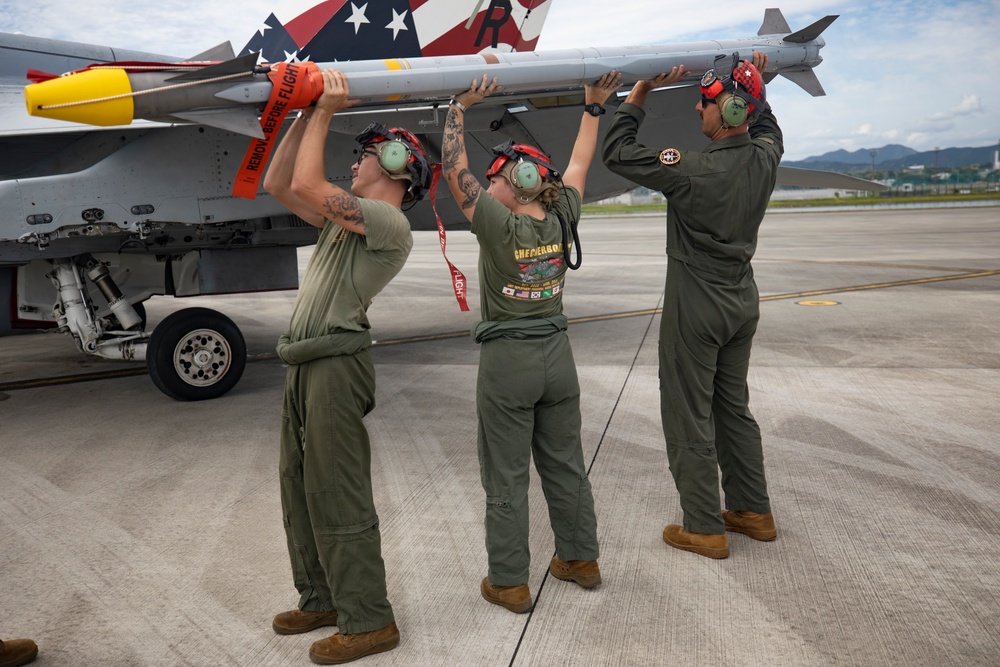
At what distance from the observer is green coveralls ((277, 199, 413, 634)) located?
3.04m

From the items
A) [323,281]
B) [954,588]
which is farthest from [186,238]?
[954,588]

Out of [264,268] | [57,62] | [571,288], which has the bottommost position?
[571,288]

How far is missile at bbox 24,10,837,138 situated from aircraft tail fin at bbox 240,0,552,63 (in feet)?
13.9

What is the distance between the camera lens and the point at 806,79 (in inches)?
208

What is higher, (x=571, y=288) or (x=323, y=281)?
(x=323, y=281)

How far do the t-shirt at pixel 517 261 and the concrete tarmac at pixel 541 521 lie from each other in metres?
1.30

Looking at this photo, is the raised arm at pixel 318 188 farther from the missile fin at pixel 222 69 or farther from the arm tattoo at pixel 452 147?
the missile fin at pixel 222 69

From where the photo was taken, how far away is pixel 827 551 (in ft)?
13.0

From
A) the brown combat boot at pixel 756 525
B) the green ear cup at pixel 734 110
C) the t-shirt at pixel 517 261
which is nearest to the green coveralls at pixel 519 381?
the t-shirt at pixel 517 261

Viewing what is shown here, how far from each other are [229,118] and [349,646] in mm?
2595

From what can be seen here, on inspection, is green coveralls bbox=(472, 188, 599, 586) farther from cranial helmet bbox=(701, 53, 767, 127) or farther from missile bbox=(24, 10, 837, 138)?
cranial helmet bbox=(701, 53, 767, 127)

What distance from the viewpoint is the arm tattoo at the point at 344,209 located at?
2.96 m

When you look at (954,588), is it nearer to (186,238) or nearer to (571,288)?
(186,238)

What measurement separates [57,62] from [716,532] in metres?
7.44
